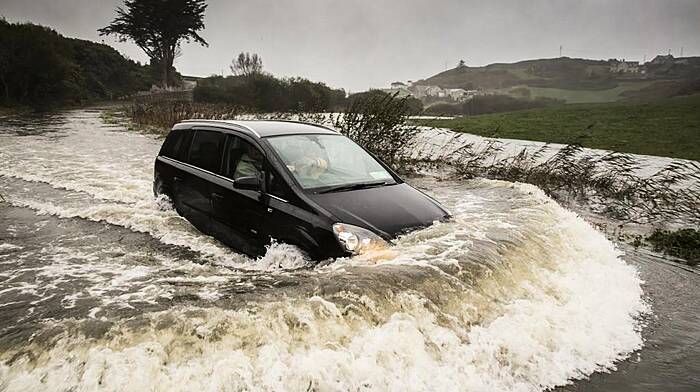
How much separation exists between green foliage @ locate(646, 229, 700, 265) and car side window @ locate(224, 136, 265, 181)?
21.5 ft

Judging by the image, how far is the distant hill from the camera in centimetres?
5034

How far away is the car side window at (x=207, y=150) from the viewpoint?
6.07 m

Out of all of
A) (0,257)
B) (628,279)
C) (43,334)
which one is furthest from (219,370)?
(628,279)

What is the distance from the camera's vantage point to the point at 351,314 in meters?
3.48

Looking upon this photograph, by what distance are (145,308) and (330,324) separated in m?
1.44

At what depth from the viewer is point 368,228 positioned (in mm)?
4555

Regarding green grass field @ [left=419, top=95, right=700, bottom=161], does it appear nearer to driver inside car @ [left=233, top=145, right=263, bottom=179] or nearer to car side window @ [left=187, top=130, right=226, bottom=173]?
car side window @ [left=187, top=130, right=226, bottom=173]

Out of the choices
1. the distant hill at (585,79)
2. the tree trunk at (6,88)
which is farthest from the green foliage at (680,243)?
the distant hill at (585,79)

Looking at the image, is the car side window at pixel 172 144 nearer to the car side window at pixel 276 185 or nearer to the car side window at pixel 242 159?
the car side window at pixel 242 159

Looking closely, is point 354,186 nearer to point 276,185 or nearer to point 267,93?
point 276,185

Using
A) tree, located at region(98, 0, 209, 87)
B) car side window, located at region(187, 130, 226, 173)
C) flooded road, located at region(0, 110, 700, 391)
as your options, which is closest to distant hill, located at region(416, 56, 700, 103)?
tree, located at region(98, 0, 209, 87)

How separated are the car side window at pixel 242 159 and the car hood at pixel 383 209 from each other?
1003 millimetres

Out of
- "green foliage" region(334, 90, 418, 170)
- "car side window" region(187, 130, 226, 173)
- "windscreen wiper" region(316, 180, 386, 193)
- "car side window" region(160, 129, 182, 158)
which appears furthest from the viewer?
"green foliage" region(334, 90, 418, 170)

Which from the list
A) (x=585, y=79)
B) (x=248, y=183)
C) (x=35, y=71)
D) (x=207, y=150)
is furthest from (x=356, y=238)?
(x=585, y=79)
